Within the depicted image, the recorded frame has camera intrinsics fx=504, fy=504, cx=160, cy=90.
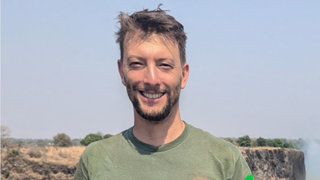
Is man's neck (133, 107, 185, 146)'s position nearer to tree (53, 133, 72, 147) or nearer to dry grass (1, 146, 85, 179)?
dry grass (1, 146, 85, 179)

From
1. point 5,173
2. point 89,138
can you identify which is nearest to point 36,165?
point 5,173

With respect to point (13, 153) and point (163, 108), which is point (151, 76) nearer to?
point (163, 108)

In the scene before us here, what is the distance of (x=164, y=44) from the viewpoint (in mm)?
4047

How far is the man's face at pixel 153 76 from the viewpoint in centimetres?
400

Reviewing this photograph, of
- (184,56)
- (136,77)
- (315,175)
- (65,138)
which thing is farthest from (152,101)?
(315,175)

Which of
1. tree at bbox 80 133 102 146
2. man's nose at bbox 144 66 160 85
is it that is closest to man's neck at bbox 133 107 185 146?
man's nose at bbox 144 66 160 85

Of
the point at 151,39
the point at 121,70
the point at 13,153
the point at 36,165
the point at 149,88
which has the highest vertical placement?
the point at 151,39

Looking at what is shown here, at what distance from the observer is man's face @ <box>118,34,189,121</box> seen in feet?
13.1

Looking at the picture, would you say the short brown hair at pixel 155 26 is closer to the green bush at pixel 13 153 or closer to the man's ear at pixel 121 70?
the man's ear at pixel 121 70

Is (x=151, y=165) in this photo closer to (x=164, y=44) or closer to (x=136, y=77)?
(x=136, y=77)

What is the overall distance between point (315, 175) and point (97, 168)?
404ft

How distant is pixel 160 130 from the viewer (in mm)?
4176

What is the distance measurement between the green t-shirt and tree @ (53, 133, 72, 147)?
6587 cm

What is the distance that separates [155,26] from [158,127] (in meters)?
0.83
